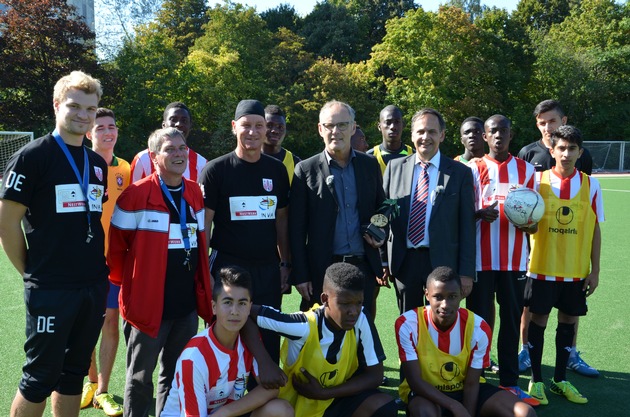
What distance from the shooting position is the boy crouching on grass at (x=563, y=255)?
4.64 m

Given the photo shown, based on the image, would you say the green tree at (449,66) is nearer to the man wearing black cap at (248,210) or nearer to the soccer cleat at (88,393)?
the man wearing black cap at (248,210)

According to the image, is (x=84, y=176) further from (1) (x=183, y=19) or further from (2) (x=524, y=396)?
(1) (x=183, y=19)

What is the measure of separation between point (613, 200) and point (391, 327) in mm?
15152

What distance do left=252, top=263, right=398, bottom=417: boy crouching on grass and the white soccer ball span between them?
1.45 meters

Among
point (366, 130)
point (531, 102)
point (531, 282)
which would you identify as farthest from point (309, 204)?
point (531, 102)

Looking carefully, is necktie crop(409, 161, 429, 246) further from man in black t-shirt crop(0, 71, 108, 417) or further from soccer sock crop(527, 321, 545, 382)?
man in black t-shirt crop(0, 71, 108, 417)

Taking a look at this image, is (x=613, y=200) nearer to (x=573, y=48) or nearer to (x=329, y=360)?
(x=329, y=360)

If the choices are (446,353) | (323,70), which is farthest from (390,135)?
(323,70)

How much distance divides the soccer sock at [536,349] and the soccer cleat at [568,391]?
169 mm

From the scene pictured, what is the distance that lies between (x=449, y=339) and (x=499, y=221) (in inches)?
47.2

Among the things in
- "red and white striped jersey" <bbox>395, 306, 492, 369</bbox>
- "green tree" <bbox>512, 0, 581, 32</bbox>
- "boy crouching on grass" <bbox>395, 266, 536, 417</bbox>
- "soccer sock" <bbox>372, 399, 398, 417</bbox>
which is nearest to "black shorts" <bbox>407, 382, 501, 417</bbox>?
"boy crouching on grass" <bbox>395, 266, 536, 417</bbox>

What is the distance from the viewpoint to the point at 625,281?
8.18 m

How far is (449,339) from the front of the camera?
392 centimetres

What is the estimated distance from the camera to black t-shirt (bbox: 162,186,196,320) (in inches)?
141
